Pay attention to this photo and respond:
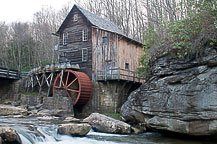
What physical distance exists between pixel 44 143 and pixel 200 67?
6.22 metres

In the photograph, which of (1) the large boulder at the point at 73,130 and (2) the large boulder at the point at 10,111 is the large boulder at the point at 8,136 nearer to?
(1) the large boulder at the point at 73,130

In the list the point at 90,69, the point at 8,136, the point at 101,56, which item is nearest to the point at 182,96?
the point at 8,136

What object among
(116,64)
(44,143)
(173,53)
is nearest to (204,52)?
(173,53)

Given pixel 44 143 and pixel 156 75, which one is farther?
pixel 156 75

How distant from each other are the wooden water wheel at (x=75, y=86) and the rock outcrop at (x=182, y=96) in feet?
24.0

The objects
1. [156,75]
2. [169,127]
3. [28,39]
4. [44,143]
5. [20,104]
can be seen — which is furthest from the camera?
A: [28,39]

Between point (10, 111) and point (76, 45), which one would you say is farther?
point (76, 45)

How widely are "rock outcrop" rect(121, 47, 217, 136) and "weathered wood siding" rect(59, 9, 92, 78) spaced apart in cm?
882

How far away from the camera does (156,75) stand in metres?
10.8

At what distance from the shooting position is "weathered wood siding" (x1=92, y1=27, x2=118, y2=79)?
59.9 ft

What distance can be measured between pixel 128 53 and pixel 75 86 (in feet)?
16.3

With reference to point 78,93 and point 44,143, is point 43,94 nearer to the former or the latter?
point 78,93

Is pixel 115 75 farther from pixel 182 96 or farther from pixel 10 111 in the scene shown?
pixel 182 96

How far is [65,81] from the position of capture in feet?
66.3
